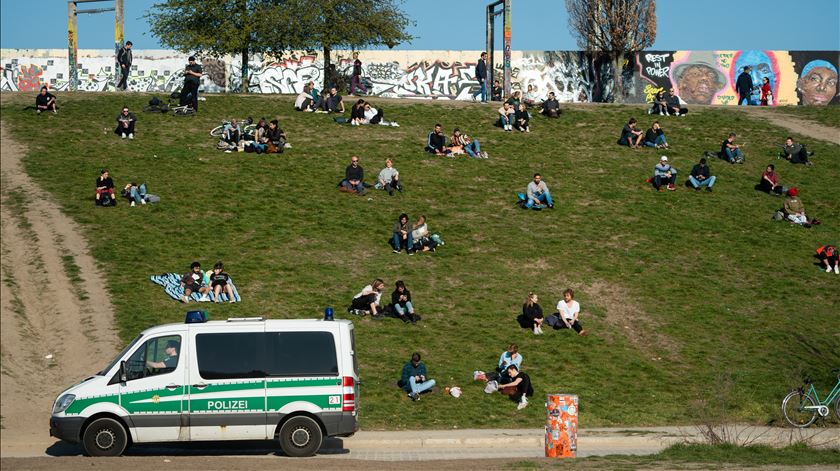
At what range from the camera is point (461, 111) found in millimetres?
46438

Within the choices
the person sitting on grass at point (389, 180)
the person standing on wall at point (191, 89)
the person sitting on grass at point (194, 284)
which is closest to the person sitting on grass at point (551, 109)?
the person sitting on grass at point (389, 180)

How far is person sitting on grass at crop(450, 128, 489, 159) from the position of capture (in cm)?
4009

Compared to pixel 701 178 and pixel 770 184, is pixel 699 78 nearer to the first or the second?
pixel 770 184

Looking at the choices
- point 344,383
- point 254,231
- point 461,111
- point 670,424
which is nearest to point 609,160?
point 461,111

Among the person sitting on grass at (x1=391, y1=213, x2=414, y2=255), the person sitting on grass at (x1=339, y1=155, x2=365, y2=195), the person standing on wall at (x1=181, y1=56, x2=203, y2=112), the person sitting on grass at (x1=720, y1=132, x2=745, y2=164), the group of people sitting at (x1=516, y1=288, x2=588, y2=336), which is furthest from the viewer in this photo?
the person standing on wall at (x1=181, y1=56, x2=203, y2=112)

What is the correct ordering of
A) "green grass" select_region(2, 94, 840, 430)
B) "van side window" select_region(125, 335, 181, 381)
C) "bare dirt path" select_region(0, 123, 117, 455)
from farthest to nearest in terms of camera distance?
"green grass" select_region(2, 94, 840, 430) → "bare dirt path" select_region(0, 123, 117, 455) → "van side window" select_region(125, 335, 181, 381)

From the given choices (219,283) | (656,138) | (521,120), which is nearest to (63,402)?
(219,283)

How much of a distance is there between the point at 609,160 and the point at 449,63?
23.0m

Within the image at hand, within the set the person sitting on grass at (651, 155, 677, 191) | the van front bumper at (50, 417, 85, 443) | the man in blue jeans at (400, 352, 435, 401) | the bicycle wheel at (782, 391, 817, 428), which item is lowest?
the bicycle wheel at (782, 391, 817, 428)

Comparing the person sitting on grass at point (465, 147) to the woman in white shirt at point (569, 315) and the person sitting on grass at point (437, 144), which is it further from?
the woman in white shirt at point (569, 315)

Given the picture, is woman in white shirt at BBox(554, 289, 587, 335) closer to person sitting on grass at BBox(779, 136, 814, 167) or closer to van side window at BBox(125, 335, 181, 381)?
van side window at BBox(125, 335, 181, 381)

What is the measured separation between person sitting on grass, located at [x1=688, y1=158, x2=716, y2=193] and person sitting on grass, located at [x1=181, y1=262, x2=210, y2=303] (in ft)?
63.4

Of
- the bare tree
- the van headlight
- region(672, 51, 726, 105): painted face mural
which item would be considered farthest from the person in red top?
the van headlight

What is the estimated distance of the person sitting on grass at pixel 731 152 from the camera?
41.4m
